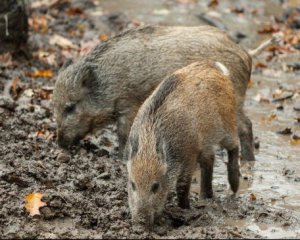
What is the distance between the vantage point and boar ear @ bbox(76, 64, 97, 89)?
26.3 ft

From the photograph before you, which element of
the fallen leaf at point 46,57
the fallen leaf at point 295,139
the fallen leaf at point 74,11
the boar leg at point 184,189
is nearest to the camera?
the boar leg at point 184,189

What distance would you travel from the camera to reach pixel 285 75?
11453mm

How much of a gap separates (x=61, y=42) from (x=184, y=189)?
21.3 feet

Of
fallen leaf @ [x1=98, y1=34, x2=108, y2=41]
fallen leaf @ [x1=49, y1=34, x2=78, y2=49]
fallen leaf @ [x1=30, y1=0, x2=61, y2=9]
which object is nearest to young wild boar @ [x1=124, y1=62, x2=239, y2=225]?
fallen leaf @ [x1=49, y1=34, x2=78, y2=49]

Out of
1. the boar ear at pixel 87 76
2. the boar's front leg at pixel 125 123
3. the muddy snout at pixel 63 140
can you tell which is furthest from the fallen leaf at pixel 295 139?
the muddy snout at pixel 63 140

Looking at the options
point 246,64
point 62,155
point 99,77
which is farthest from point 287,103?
point 62,155

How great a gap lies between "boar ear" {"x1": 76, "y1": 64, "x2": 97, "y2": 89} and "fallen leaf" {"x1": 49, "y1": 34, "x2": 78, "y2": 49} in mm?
4023

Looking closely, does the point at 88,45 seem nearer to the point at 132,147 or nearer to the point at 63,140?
the point at 63,140

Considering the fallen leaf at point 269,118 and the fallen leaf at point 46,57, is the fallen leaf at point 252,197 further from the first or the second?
the fallen leaf at point 46,57

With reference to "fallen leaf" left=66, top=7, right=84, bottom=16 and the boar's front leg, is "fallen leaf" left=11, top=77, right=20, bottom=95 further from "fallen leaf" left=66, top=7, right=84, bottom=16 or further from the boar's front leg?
"fallen leaf" left=66, top=7, right=84, bottom=16

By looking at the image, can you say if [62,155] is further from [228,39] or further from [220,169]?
[228,39]

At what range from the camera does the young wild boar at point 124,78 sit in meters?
7.98

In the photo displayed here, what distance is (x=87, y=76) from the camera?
8031 millimetres

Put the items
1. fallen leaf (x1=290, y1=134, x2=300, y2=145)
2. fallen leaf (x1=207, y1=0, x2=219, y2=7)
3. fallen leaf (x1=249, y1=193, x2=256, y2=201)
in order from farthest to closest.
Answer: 1. fallen leaf (x1=207, y1=0, x2=219, y2=7)
2. fallen leaf (x1=290, y1=134, x2=300, y2=145)
3. fallen leaf (x1=249, y1=193, x2=256, y2=201)
